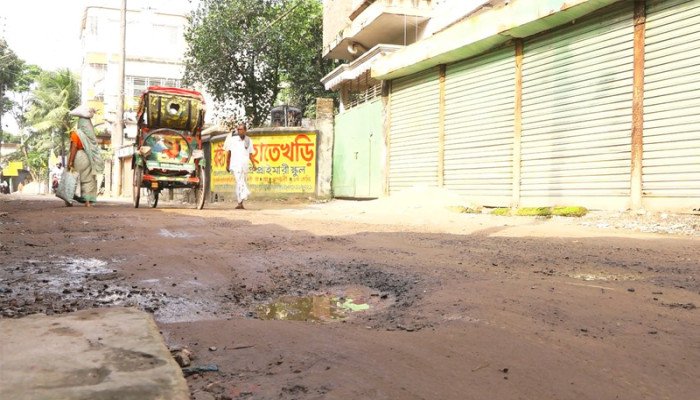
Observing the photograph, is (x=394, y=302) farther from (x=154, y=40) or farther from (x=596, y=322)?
(x=154, y=40)

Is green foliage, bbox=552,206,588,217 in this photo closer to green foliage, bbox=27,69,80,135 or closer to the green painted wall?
the green painted wall

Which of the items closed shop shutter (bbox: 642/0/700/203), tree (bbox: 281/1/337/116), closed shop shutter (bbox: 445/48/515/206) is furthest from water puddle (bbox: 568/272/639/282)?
tree (bbox: 281/1/337/116)

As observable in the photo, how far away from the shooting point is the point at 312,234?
631cm

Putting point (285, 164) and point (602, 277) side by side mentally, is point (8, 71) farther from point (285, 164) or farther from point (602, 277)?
point (602, 277)

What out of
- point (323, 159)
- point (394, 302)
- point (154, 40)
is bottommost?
point (394, 302)

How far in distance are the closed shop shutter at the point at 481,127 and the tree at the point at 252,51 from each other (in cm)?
1119

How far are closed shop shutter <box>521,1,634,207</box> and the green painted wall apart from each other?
5346mm

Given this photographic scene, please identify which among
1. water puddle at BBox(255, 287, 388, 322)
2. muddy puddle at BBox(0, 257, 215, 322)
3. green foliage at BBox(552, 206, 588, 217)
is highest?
green foliage at BBox(552, 206, 588, 217)

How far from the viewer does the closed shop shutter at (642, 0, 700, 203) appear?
284 inches

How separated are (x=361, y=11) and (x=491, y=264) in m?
17.2

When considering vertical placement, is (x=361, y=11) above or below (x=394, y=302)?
above

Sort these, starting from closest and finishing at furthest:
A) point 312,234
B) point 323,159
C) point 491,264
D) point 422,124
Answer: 1. point 491,264
2. point 312,234
3. point 422,124
4. point 323,159

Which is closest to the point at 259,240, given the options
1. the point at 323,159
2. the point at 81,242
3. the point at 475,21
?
the point at 81,242

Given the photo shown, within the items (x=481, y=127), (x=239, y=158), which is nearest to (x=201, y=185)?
(x=239, y=158)
